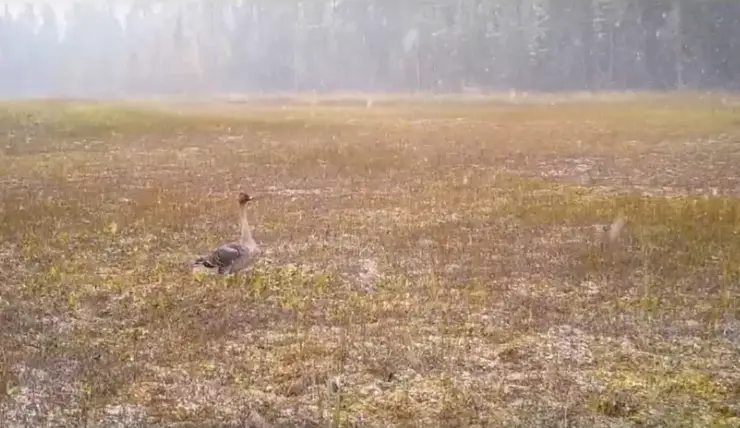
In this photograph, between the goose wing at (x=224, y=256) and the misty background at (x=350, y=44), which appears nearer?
the goose wing at (x=224, y=256)

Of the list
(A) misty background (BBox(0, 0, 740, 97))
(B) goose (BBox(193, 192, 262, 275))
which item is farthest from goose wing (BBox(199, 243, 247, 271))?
(A) misty background (BBox(0, 0, 740, 97))

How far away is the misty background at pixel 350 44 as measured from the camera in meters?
5.67

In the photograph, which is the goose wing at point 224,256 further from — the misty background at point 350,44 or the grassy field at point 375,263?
the misty background at point 350,44

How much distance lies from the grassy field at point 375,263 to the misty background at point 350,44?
238 millimetres

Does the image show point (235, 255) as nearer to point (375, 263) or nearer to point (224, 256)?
point (224, 256)

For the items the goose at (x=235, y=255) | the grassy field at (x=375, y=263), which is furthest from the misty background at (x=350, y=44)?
the goose at (x=235, y=255)

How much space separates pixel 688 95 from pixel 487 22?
1.98 metres

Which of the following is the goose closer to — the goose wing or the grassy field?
the goose wing

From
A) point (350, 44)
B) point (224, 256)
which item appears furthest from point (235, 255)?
point (350, 44)

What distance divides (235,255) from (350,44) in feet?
8.94

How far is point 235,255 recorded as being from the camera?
4.73 metres

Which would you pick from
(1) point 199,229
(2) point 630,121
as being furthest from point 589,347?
(2) point 630,121

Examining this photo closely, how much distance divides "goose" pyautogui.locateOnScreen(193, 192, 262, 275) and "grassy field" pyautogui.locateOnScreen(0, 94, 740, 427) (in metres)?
0.10

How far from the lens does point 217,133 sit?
6395 mm
